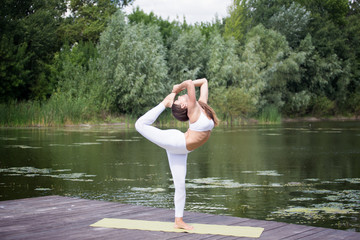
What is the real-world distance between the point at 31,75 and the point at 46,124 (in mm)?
8256

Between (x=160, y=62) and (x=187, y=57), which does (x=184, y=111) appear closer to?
(x=160, y=62)

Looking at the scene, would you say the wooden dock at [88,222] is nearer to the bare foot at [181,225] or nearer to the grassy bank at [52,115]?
the bare foot at [181,225]

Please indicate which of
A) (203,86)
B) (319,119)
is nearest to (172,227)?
(203,86)

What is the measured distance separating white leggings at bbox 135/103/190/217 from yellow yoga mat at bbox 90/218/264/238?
0.24 metres

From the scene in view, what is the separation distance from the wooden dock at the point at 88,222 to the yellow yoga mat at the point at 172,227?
0.36 ft

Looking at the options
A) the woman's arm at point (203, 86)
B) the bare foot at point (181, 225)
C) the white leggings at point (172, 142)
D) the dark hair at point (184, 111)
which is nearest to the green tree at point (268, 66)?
the woman's arm at point (203, 86)

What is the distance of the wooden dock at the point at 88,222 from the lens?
19.0 ft

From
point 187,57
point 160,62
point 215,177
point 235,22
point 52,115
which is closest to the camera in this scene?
point 215,177

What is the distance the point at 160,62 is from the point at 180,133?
37.1 meters

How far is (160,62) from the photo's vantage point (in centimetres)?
4297

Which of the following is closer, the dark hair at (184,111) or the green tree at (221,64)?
the dark hair at (184,111)

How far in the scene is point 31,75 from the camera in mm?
43281

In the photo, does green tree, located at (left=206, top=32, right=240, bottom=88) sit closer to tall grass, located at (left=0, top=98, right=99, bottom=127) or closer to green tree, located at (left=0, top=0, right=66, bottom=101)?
tall grass, located at (left=0, top=98, right=99, bottom=127)

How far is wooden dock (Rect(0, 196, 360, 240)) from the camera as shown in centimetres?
578
